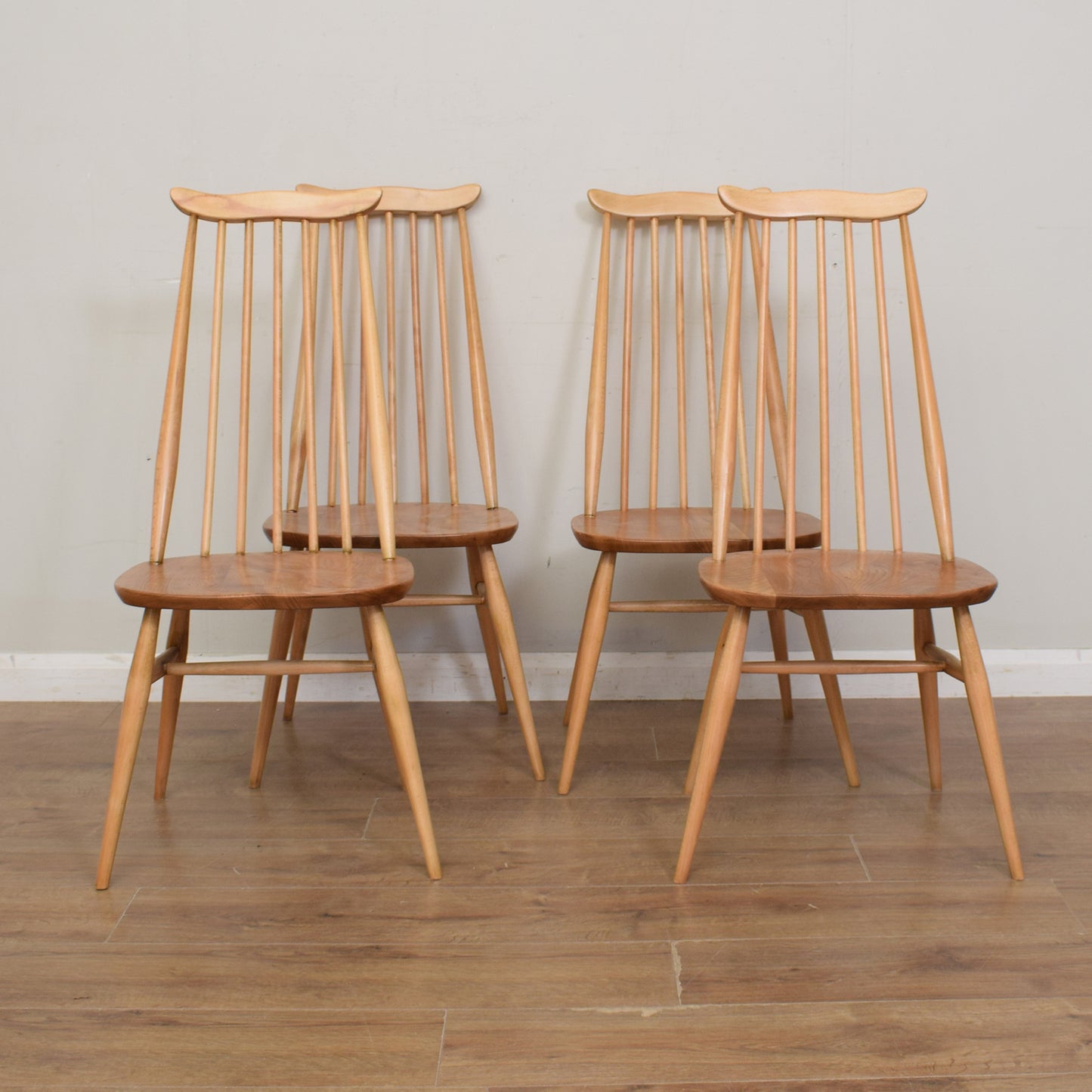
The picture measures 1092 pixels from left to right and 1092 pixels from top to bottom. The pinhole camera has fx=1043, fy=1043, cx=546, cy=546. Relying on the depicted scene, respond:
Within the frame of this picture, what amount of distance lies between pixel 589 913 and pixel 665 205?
3.91 feet

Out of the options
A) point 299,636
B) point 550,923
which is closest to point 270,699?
point 299,636

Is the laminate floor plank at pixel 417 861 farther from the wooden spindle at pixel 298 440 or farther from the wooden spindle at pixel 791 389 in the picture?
the wooden spindle at pixel 298 440

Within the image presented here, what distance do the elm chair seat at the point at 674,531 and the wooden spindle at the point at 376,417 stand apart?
0.14 metres

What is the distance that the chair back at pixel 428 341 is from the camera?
6.02ft

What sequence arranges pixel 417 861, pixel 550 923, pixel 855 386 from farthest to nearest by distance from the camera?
pixel 855 386 → pixel 417 861 → pixel 550 923

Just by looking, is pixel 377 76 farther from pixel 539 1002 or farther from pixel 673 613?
pixel 539 1002

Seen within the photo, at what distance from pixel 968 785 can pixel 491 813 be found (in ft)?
2.46

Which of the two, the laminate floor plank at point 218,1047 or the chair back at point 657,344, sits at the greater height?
the chair back at point 657,344

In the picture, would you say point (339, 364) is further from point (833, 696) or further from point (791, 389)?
point (833, 696)

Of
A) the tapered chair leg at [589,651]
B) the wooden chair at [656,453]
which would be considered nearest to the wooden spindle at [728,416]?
the wooden chair at [656,453]

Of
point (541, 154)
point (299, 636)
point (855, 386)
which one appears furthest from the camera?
point (541, 154)

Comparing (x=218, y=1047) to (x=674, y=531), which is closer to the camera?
(x=218, y=1047)

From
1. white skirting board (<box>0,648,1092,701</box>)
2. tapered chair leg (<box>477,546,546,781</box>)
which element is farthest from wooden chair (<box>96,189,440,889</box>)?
white skirting board (<box>0,648,1092,701</box>)

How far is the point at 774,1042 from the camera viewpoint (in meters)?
1.03
